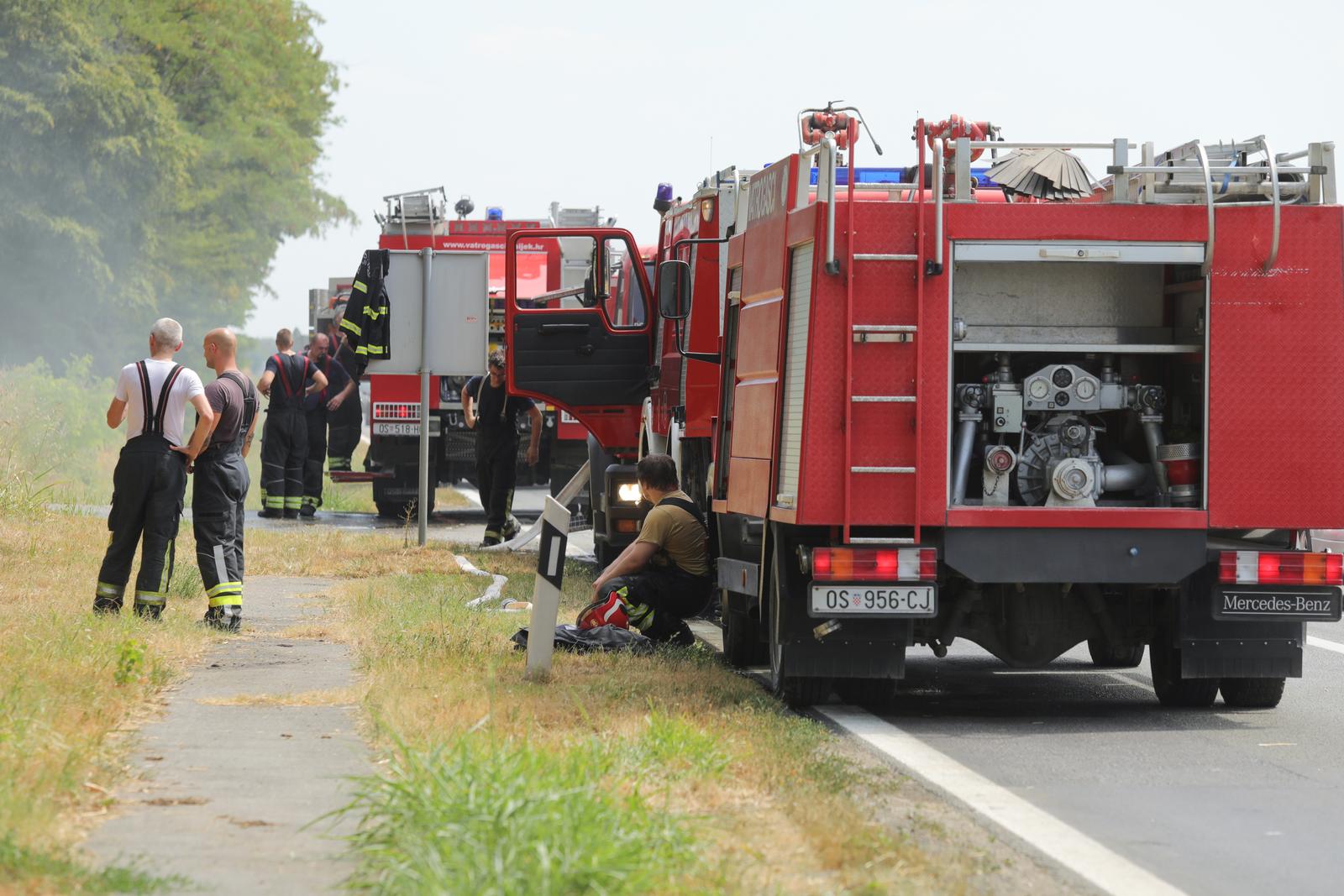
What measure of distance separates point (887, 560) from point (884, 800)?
193cm

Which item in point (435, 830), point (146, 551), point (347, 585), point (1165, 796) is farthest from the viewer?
point (347, 585)

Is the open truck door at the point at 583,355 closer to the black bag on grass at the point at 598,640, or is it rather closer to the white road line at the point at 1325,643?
the black bag on grass at the point at 598,640

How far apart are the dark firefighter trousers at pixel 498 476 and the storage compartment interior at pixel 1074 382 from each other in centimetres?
973

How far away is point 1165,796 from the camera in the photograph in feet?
23.3

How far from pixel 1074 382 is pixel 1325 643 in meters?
4.44

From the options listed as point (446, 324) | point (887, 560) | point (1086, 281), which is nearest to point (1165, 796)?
point (887, 560)

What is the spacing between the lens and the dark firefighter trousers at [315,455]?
2233 cm

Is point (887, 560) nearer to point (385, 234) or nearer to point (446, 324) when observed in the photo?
point (446, 324)

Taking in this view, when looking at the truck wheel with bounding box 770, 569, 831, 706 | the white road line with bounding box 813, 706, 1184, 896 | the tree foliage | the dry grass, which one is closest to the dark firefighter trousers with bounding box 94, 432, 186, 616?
the dry grass

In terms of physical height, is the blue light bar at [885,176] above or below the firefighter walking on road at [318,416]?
above

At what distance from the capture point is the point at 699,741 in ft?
23.1

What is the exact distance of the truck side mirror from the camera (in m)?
11.4

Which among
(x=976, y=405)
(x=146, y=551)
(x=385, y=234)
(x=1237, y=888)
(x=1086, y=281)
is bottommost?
(x=1237, y=888)

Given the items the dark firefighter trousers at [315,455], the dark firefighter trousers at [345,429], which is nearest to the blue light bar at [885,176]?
the dark firefighter trousers at [315,455]
